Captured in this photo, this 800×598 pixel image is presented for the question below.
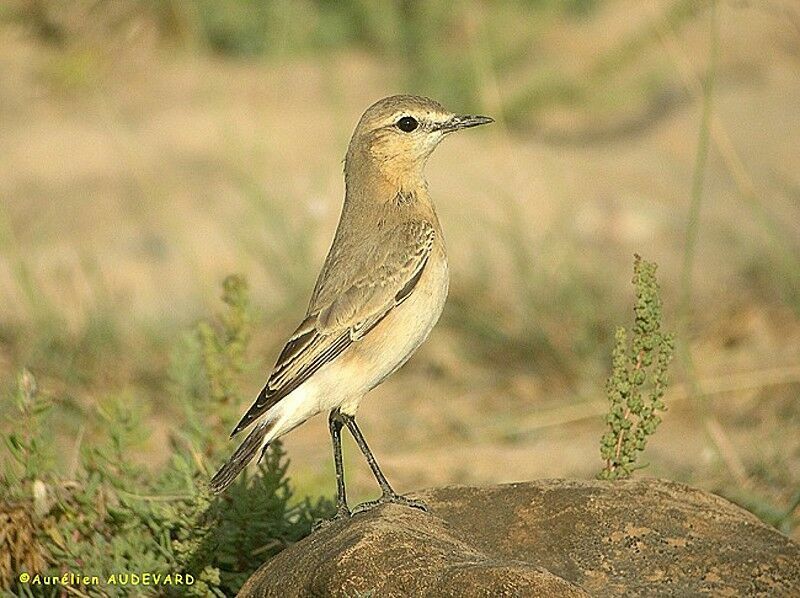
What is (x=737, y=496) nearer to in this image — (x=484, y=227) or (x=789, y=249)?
(x=789, y=249)

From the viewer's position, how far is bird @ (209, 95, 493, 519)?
5332 millimetres

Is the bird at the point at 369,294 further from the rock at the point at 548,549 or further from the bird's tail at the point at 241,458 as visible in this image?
the rock at the point at 548,549

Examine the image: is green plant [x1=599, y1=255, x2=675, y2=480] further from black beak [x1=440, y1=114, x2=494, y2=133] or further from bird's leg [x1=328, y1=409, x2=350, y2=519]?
black beak [x1=440, y1=114, x2=494, y2=133]

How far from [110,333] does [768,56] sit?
8003 millimetres

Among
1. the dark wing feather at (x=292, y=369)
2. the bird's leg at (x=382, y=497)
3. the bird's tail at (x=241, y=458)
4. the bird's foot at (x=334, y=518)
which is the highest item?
the dark wing feather at (x=292, y=369)

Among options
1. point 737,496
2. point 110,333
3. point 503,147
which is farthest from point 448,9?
point 737,496

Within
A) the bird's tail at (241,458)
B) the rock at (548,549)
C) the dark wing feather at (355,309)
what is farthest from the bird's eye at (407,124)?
the rock at (548,549)

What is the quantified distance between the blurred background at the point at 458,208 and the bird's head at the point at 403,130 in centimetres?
85

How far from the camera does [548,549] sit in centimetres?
441

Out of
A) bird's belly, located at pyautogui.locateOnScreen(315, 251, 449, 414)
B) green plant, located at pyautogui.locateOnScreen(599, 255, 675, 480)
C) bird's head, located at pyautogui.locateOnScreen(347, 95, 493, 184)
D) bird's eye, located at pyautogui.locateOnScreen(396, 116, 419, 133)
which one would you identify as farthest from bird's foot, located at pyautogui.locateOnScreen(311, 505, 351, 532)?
bird's eye, located at pyautogui.locateOnScreen(396, 116, 419, 133)

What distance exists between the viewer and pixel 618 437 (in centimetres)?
496

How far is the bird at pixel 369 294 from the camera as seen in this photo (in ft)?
17.5

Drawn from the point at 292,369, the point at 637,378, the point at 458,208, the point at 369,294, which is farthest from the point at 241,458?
the point at 458,208

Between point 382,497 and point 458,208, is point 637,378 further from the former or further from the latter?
point 458,208
